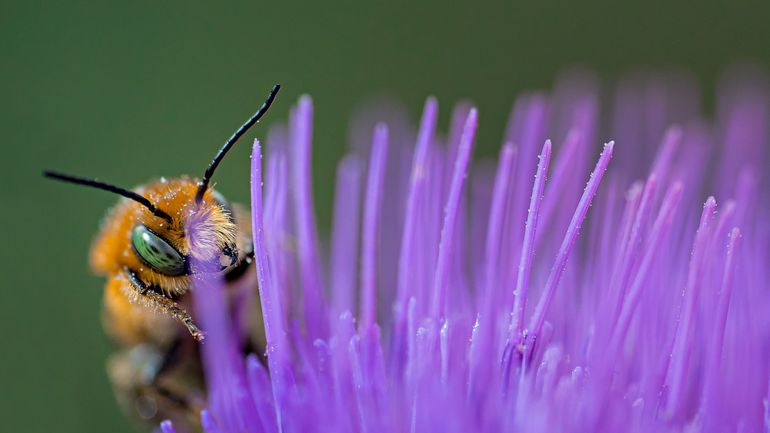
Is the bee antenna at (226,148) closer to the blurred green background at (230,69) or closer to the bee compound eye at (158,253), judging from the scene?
the bee compound eye at (158,253)

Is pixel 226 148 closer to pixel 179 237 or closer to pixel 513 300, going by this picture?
pixel 179 237

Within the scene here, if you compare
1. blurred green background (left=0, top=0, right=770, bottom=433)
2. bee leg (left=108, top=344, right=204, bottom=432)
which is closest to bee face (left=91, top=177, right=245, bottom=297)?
bee leg (left=108, top=344, right=204, bottom=432)

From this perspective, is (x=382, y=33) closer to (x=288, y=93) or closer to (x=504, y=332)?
(x=288, y=93)

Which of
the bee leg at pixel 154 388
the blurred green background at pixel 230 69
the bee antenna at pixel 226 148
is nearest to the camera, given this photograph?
the bee antenna at pixel 226 148

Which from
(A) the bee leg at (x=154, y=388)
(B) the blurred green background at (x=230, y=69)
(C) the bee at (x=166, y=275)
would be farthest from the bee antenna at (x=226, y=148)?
(B) the blurred green background at (x=230, y=69)

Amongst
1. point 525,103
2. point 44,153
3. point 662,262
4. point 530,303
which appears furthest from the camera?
point 44,153

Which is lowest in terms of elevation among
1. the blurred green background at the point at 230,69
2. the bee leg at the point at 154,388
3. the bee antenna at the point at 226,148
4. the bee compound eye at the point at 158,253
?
the bee leg at the point at 154,388

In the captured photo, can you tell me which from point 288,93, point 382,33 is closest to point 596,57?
point 382,33

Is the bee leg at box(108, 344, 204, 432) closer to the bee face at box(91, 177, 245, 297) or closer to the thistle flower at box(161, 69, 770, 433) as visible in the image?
the thistle flower at box(161, 69, 770, 433)
